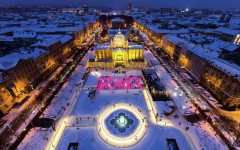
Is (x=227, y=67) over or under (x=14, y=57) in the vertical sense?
under

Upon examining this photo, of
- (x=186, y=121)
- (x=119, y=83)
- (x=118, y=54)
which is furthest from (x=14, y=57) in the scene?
(x=186, y=121)

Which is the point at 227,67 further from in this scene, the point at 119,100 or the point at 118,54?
the point at 118,54

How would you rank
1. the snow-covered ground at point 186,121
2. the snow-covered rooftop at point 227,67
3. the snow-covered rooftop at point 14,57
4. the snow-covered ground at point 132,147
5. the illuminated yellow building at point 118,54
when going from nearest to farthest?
the snow-covered ground at point 132,147 → the snow-covered ground at point 186,121 → the snow-covered rooftop at point 227,67 → the snow-covered rooftop at point 14,57 → the illuminated yellow building at point 118,54

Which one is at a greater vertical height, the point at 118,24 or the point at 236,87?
the point at 118,24

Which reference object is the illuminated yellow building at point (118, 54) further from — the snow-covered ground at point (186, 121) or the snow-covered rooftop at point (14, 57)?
the snow-covered rooftop at point (14, 57)

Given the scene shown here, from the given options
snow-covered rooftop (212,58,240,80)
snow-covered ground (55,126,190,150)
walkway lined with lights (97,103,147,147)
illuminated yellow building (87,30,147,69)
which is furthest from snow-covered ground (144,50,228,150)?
illuminated yellow building (87,30,147,69)

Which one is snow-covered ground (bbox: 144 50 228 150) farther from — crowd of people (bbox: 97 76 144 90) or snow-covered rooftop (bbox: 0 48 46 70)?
snow-covered rooftop (bbox: 0 48 46 70)

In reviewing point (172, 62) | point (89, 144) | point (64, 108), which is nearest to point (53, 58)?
point (64, 108)

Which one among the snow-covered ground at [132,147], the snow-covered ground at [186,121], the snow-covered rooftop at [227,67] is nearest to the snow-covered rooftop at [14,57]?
the snow-covered ground at [132,147]

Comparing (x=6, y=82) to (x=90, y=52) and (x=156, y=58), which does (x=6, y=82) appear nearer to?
(x=90, y=52)
